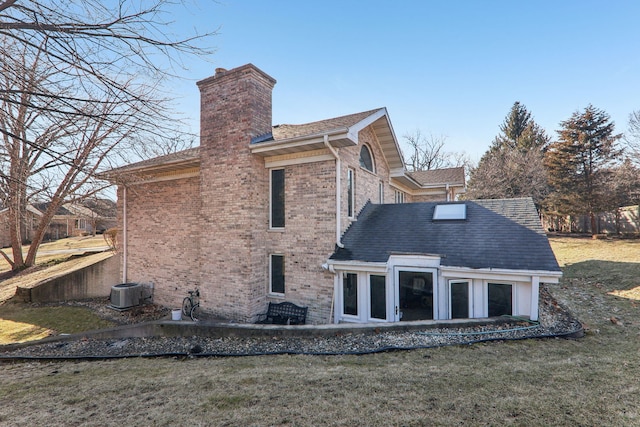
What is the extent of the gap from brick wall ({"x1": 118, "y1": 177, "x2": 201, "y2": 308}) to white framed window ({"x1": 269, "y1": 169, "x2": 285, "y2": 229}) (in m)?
2.93

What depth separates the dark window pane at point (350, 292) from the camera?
8148 mm

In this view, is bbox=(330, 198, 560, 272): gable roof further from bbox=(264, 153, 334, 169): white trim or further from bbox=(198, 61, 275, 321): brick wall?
bbox=(198, 61, 275, 321): brick wall

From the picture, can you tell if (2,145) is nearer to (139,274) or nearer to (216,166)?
(216,166)

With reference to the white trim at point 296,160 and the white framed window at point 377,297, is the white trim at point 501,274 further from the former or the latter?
the white trim at point 296,160

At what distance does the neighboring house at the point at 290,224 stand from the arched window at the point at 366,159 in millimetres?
186

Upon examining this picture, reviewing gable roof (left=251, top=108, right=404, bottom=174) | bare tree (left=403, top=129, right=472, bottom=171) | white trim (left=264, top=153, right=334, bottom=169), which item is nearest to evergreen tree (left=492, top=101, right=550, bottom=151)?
bare tree (left=403, top=129, right=472, bottom=171)

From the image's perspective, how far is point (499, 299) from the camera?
703 centimetres

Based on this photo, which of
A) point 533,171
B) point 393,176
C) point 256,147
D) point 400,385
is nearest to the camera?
point 400,385

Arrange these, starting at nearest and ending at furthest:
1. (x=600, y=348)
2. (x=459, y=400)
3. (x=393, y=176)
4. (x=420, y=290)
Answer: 1. (x=459, y=400)
2. (x=600, y=348)
3. (x=420, y=290)
4. (x=393, y=176)

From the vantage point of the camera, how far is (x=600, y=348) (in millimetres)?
5180

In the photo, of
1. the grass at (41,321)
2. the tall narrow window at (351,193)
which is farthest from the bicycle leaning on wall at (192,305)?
the tall narrow window at (351,193)

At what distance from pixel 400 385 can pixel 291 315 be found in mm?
5121

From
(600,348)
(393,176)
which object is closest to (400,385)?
(600,348)

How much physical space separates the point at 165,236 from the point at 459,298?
10214 mm
